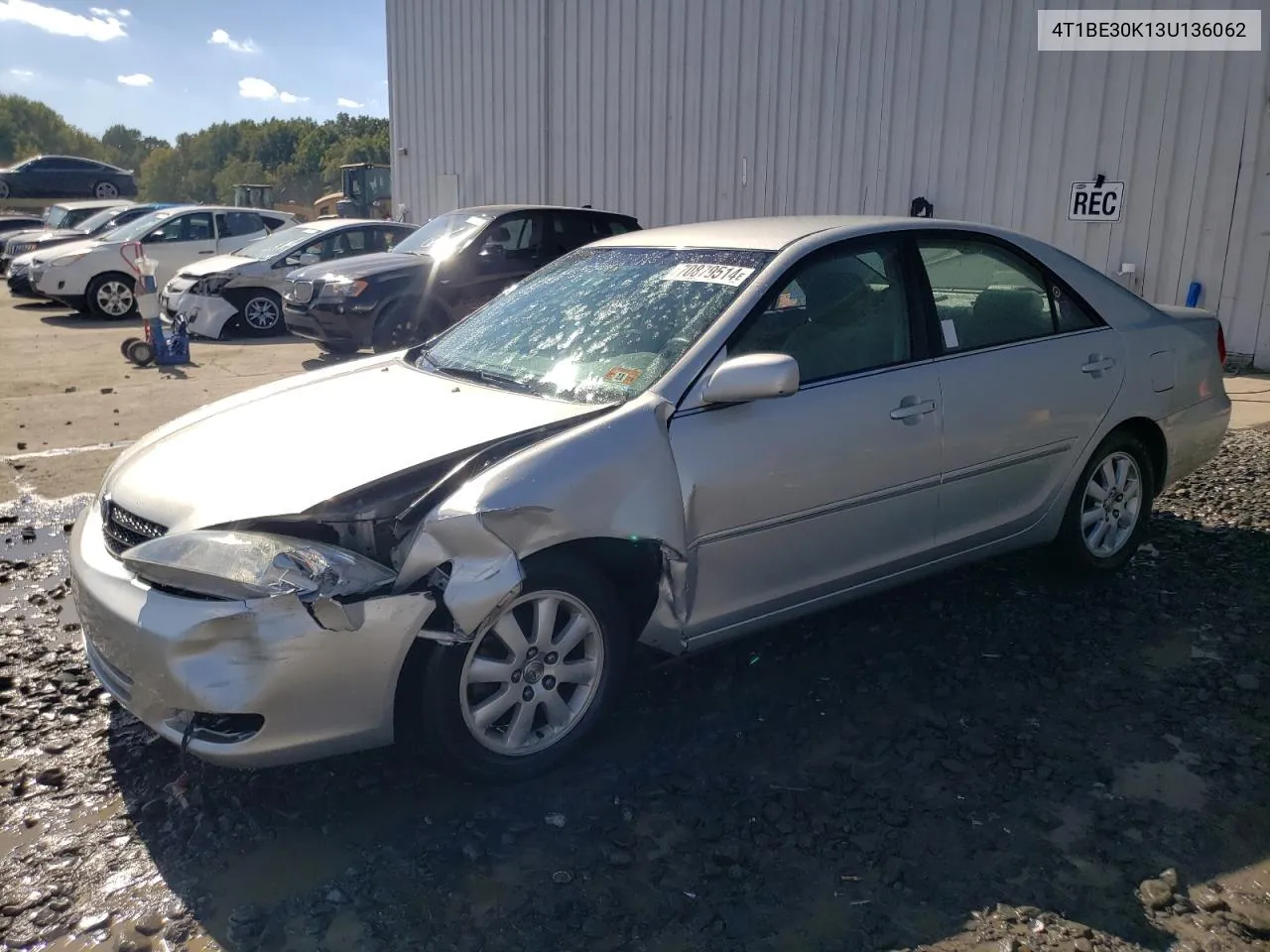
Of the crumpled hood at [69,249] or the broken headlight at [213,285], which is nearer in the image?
the broken headlight at [213,285]

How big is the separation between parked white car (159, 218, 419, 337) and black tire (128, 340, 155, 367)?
1939mm

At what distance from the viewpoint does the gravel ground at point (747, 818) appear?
2367 mm

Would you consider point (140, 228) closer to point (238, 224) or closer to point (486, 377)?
point (238, 224)

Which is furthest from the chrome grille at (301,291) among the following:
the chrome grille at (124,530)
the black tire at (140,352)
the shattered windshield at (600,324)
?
the chrome grille at (124,530)

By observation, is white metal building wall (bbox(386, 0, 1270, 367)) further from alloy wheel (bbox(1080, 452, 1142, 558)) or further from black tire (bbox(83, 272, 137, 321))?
alloy wheel (bbox(1080, 452, 1142, 558))

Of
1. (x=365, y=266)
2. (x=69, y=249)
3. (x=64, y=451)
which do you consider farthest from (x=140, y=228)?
(x=64, y=451)

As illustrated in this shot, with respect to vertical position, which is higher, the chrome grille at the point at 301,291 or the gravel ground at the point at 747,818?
the chrome grille at the point at 301,291

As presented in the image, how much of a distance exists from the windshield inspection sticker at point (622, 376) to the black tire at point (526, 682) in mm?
639

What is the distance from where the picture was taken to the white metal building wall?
9461 millimetres

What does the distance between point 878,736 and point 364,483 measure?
1779 millimetres

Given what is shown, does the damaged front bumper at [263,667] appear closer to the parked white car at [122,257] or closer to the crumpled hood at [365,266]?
the crumpled hood at [365,266]

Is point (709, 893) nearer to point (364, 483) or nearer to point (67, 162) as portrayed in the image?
point (364, 483)

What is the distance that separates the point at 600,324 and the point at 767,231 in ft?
2.53

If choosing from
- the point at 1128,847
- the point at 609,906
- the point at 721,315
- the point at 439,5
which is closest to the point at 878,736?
the point at 1128,847
